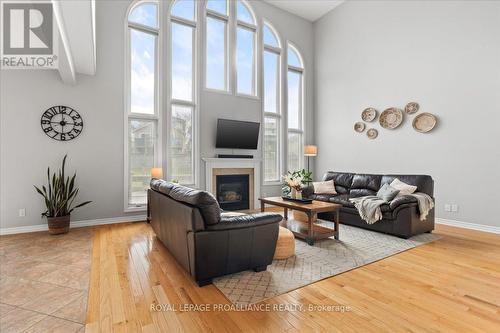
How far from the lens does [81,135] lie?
461cm

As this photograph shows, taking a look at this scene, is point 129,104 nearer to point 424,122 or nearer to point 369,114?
point 369,114

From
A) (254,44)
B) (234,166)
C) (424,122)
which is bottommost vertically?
(234,166)

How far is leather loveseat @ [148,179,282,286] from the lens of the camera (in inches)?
88.8

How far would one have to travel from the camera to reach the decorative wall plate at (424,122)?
491cm

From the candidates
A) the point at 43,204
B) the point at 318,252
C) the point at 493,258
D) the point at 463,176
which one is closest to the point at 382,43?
the point at 463,176

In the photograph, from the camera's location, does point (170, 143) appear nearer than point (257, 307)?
No

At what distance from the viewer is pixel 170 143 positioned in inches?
215

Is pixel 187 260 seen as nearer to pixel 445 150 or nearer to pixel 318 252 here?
pixel 318 252

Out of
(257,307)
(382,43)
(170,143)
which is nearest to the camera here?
(257,307)

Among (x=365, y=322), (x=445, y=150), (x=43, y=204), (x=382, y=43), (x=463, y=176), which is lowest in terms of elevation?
(x=365, y=322)

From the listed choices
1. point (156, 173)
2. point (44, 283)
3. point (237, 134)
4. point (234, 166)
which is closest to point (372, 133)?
point (237, 134)

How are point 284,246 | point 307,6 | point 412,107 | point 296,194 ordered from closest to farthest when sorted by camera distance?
point 284,246, point 296,194, point 412,107, point 307,6

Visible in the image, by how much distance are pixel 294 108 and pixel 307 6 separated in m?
2.75

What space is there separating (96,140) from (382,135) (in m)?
6.04
